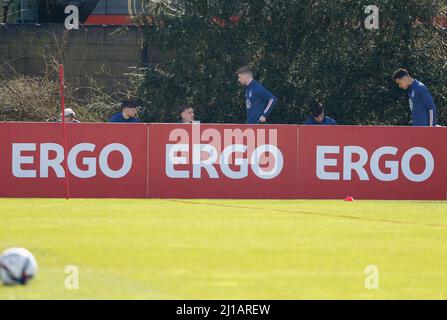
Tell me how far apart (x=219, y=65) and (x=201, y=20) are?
1.09 meters

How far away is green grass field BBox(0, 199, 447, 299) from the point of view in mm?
8828

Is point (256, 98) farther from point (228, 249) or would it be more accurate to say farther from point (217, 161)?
point (228, 249)

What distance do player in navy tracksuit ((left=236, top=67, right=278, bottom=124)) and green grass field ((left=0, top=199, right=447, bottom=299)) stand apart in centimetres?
381

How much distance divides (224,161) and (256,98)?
1893 mm

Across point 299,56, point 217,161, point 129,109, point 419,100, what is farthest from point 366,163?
point 299,56

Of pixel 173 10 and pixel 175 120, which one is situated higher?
pixel 173 10

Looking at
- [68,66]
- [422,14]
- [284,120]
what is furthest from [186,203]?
[68,66]

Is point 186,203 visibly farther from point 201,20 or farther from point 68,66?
point 68,66

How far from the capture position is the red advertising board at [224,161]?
795 inches

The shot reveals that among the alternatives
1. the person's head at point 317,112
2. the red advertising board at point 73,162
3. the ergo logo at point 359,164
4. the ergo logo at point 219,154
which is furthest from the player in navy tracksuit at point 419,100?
the red advertising board at point 73,162

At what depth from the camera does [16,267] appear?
8.84 m

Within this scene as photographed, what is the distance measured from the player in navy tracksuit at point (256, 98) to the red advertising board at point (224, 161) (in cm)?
117
